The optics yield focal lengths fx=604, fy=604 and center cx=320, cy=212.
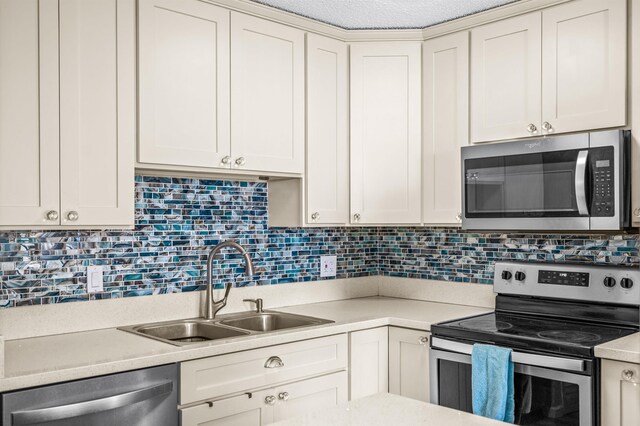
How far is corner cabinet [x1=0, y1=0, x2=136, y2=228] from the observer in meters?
2.07

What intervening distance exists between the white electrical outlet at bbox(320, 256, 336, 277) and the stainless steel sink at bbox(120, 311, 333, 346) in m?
0.54

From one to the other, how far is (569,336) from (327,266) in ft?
4.72

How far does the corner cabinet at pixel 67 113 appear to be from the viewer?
6.80 feet

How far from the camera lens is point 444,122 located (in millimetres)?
3047

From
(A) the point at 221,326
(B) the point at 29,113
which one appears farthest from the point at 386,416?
(B) the point at 29,113

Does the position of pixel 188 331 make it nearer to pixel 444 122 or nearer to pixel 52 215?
pixel 52 215

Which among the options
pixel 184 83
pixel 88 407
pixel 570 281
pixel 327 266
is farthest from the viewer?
pixel 327 266

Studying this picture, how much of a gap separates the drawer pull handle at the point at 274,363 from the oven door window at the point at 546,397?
76cm

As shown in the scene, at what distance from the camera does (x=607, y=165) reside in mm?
2402

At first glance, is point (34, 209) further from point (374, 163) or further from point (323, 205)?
point (374, 163)

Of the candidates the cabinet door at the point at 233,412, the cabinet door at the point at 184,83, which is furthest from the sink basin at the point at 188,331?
the cabinet door at the point at 184,83

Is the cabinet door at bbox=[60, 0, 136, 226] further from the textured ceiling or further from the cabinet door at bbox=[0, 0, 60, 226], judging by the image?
the textured ceiling

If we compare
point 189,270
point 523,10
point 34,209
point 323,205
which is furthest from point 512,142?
point 34,209

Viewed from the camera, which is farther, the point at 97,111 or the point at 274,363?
the point at 274,363
